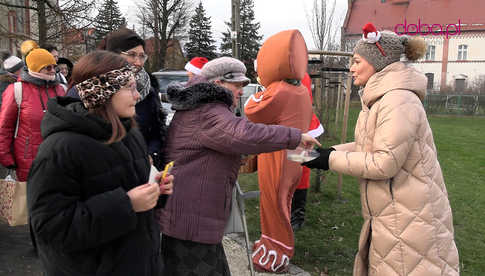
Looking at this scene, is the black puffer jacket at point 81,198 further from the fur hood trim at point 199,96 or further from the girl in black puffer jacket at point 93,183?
the fur hood trim at point 199,96

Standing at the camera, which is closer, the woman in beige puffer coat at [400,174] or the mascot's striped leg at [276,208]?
the woman in beige puffer coat at [400,174]

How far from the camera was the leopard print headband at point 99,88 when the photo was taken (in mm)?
1676

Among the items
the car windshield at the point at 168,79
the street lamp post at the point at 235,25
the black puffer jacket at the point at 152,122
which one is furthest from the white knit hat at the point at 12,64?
the street lamp post at the point at 235,25

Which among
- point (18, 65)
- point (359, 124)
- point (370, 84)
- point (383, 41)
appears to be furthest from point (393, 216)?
point (18, 65)

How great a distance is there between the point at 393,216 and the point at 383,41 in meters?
1.06

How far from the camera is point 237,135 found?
2.13m

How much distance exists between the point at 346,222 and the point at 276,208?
1997 millimetres

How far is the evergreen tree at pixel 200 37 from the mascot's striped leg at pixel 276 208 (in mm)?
33887

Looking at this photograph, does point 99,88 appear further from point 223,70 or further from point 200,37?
point 200,37

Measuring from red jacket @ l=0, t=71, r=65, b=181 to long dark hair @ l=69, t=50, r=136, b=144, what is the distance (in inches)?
106

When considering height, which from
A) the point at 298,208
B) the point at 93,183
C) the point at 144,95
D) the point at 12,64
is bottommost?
the point at 298,208

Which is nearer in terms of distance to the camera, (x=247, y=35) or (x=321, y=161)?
(x=321, y=161)

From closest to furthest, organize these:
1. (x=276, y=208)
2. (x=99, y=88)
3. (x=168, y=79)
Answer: (x=99, y=88)
(x=276, y=208)
(x=168, y=79)

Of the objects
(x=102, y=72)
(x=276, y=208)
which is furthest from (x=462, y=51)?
(x=102, y=72)
